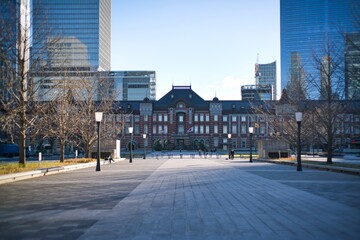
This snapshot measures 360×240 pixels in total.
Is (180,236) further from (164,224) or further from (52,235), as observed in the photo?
(52,235)

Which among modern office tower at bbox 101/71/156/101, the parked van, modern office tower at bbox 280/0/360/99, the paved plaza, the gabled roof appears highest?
modern office tower at bbox 280/0/360/99

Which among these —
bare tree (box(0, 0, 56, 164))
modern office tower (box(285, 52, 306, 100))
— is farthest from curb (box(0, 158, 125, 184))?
modern office tower (box(285, 52, 306, 100))

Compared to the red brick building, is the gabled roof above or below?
above

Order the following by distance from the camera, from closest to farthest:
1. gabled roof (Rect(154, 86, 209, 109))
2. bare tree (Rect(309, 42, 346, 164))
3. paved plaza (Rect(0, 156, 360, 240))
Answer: paved plaza (Rect(0, 156, 360, 240)) → bare tree (Rect(309, 42, 346, 164)) → gabled roof (Rect(154, 86, 209, 109))

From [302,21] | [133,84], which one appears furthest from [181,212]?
[302,21]

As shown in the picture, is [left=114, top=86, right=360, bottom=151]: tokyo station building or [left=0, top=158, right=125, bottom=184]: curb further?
[left=114, top=86, right=360, bottom=151]: tokyo station building

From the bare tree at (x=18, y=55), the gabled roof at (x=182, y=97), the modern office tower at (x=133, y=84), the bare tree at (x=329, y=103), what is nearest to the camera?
the bare tree at (x=18, y=55)

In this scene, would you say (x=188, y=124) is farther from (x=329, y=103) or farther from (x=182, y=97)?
(x=329, y=103)

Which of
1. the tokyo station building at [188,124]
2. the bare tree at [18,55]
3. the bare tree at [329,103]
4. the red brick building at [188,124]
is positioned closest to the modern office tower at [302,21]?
the tokyo station building at [188,124]

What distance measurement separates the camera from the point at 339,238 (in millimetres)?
6293

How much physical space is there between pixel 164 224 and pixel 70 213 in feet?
9.04

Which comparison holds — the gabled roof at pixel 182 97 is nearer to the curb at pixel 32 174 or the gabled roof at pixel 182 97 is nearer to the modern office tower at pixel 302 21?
the curb at pixel 32 174

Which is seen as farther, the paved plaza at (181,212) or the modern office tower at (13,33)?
the modern office tower at (13,33)

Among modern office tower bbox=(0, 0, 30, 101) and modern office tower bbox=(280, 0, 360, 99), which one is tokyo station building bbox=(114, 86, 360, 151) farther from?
modern office tower bbox=(280, 0, 360, 99)
